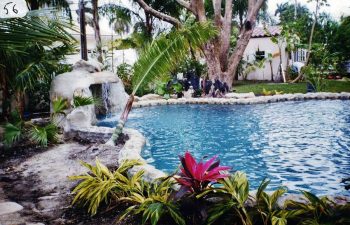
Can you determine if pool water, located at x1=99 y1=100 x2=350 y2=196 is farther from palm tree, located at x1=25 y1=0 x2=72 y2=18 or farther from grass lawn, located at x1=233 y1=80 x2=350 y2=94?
palm tree, located at x1=25 y1=0 x2=72 y2=18

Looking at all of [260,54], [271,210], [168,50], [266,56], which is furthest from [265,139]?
[260,54]

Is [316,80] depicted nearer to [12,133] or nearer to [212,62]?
[212,62]

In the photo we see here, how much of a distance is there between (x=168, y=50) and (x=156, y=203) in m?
3.32

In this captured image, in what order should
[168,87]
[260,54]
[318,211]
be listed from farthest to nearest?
[260,54], [168,87], [318,211]

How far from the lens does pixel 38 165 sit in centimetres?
546

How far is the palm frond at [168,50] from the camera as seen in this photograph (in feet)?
19.0

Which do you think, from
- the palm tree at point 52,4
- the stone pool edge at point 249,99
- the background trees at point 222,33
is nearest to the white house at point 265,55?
the background trees at point 222,33

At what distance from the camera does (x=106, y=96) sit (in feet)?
39.0

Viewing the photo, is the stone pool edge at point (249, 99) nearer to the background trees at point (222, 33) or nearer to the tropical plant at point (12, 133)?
the background trees at point (222, 33)

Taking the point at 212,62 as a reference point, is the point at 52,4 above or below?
above

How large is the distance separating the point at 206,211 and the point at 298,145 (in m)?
4.33

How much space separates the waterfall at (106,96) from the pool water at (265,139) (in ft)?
2.02

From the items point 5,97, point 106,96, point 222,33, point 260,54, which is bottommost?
point 106,96

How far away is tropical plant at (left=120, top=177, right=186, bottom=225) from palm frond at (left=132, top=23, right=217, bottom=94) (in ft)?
8.83
